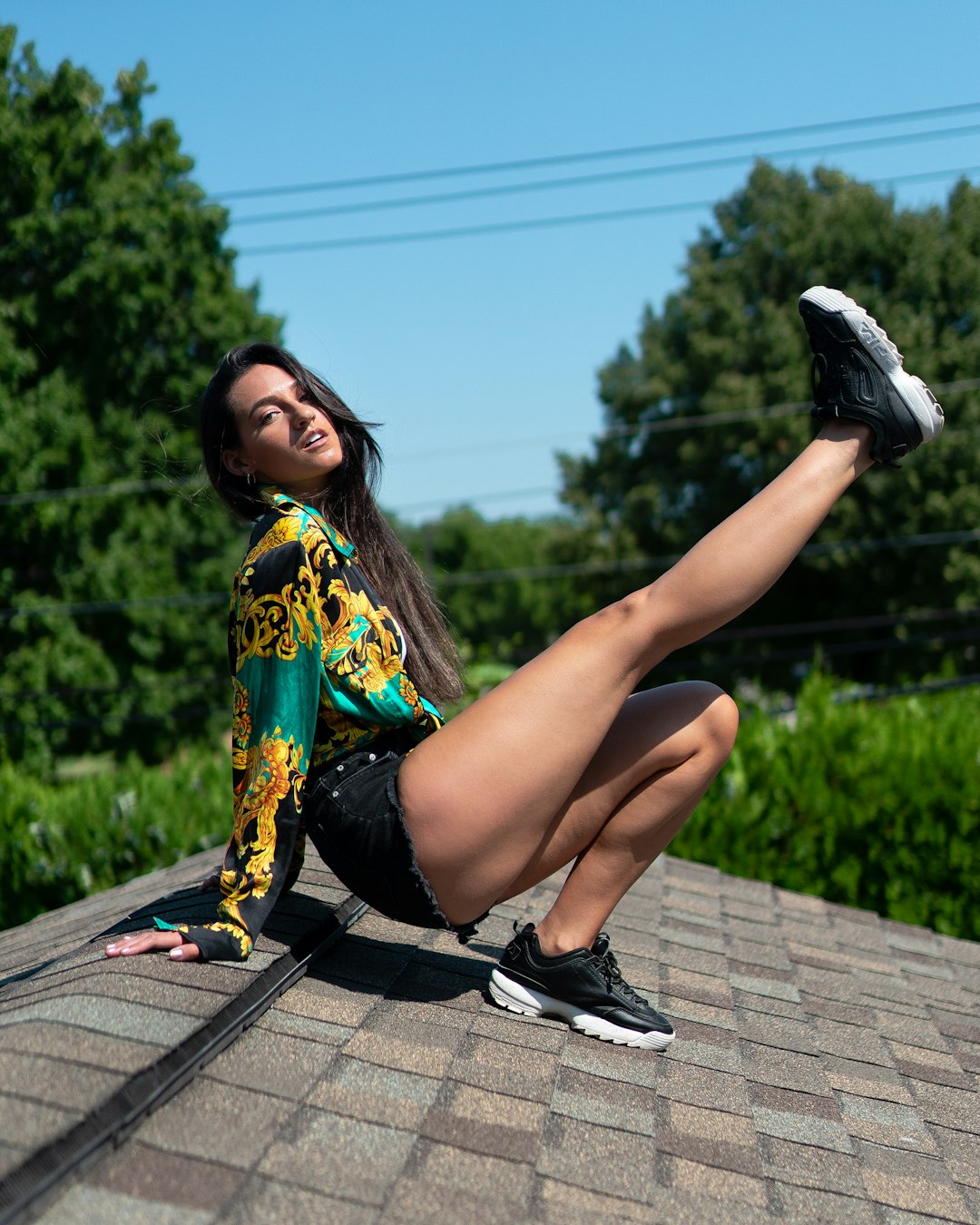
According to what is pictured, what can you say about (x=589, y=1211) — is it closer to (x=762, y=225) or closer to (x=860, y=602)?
(x=860, y=602)

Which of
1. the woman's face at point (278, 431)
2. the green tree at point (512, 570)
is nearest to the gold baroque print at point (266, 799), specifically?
the woman's face at point (278, 431)

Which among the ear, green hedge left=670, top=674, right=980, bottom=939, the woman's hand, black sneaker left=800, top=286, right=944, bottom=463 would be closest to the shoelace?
the woman's hand

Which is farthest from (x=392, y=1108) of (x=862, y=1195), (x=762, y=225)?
(x=762, y=225)

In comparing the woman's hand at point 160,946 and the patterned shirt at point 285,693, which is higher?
the patterned shirt at point 285,693

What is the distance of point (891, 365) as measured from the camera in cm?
243

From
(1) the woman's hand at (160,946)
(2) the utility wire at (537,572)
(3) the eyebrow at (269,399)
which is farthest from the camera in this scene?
(2) the utility wire at (537,572)

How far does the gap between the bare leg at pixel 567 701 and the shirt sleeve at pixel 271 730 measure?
0.77ft

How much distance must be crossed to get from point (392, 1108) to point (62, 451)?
2128cm

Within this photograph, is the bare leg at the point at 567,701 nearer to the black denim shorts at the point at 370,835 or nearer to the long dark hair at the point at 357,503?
the black denim shorts at the point at 370,835

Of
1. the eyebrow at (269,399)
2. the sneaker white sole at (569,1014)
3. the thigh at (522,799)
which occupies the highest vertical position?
the eyebrow at (269,399)

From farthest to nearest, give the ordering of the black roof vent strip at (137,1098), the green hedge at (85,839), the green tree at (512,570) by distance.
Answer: the green tree at (512,570) → the green hedge at (85,839) → the black roof vent strip at (137,1098)

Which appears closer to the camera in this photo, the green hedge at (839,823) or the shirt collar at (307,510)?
the shirt collar at (307,510)

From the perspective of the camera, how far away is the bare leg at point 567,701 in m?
2.25

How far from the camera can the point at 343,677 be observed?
2492 millimetres
